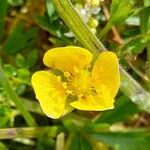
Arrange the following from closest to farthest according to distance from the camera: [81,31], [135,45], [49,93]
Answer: [81,31] < [49,93] < [135,45]

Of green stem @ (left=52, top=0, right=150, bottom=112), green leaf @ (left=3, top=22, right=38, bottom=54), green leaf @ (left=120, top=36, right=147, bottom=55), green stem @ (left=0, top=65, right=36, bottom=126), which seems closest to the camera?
green stem @ (left=52, top=0, right=150, bottom=112)

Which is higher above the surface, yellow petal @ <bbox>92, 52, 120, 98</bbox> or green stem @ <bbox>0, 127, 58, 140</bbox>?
yellow petal @ <bbox>92, 52, 120, 98</bbox>

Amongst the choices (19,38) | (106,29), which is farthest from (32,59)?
(106,29)

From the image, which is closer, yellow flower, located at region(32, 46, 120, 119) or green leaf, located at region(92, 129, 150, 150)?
yellow flower, located at region(32, 46, 120, 119)

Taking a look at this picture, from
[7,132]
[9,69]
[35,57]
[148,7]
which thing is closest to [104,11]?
[148,7]

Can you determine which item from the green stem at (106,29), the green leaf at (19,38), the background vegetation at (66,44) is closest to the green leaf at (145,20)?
the background vegetation at (66,44)

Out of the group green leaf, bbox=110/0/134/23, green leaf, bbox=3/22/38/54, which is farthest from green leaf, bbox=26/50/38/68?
green leaf, bbox=110/0/134/23

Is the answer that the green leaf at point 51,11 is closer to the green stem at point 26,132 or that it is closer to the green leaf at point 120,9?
the green leaf at point 120,9

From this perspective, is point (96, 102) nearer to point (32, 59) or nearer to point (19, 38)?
point (32, 59)

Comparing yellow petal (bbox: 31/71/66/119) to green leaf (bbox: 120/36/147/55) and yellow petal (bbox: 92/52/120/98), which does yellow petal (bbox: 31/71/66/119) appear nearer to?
yellow petal (bbox: 92/52/120/98)
